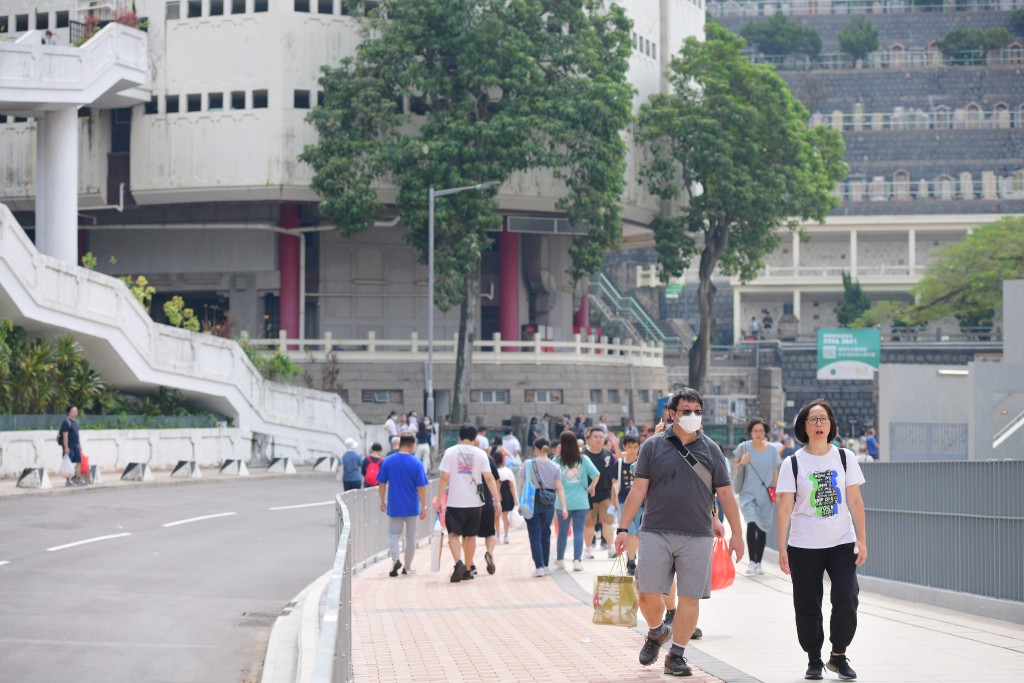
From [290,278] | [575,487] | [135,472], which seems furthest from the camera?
[290,278]

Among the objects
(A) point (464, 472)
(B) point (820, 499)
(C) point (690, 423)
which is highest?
(C) point (690, 423)

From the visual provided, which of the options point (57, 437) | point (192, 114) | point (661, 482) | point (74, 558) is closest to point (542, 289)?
point (192, 114)

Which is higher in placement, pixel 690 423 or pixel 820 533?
pixel 690 423

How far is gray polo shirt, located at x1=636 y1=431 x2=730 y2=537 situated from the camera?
9.86m

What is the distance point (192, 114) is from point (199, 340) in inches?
490

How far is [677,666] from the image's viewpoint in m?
9.70

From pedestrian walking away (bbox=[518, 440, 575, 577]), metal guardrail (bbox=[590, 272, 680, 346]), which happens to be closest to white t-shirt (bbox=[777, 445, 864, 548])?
pedestrian walking away (bbox=[518, 440, 575, 577])

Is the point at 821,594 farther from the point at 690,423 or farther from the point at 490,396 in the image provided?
the point at 490,396

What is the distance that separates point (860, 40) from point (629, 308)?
3730cm

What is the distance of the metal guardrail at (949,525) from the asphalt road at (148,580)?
21.8 feet

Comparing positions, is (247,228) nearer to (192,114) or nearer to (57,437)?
(192,114)

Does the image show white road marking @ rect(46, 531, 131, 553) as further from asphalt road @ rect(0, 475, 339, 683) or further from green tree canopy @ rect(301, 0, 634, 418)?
green tree canopy @ rect(301, 0, 634, 418)

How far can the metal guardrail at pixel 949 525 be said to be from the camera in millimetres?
13695

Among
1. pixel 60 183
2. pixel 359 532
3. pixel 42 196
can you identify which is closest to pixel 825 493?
pixel 359 532
